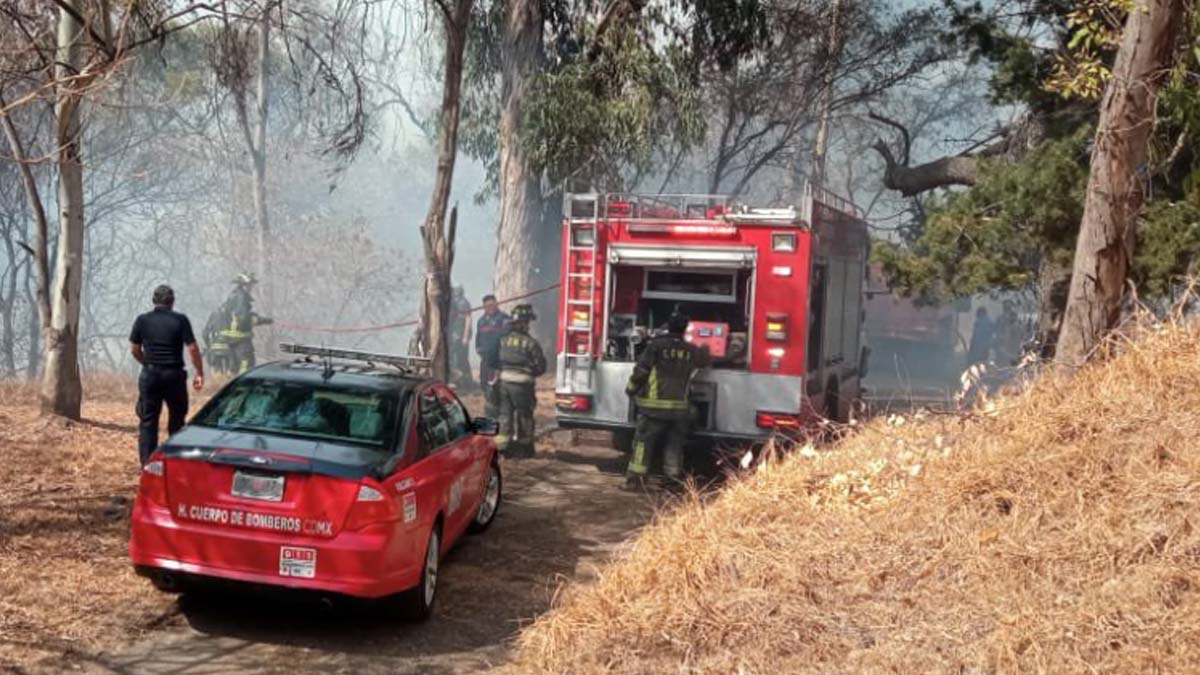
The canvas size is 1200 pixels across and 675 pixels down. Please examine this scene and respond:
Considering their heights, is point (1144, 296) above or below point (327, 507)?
above

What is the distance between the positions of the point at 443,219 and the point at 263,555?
6820 mm

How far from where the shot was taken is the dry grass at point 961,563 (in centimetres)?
420

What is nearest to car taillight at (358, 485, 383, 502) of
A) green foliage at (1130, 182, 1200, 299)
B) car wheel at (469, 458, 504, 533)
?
car wheel at (469, 458, 504, 533)

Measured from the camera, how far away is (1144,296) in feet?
35.2

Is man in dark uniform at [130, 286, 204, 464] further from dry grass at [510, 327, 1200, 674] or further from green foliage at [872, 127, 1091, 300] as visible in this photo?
green foliage at [872, 127, 1091, 300]

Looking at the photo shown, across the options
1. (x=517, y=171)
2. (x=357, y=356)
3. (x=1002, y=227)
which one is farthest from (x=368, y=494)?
(x=517, y=171)

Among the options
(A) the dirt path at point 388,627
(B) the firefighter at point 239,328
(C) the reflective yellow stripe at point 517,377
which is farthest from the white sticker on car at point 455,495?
(B) the firefighter at point 239,328

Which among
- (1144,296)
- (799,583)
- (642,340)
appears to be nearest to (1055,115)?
(1144,296)

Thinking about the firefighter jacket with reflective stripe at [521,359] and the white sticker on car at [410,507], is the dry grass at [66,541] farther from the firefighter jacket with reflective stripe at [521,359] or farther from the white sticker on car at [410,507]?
the firefighter jacket with reflective stripe at [521,359]

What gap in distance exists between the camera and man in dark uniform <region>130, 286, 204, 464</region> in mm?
8258

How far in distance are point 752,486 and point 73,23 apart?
736 centimetres

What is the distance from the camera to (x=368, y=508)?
17.8ft

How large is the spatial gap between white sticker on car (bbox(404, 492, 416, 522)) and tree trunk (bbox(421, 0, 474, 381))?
6.08 metres

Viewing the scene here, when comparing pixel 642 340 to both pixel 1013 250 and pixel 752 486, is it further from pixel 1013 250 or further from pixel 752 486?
pixel 1013 250
